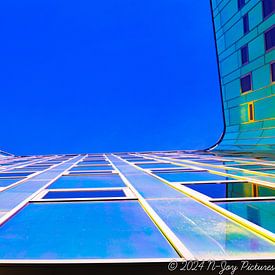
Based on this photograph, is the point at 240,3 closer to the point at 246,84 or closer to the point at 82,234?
the point at 246,84

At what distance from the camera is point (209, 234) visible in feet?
14.2

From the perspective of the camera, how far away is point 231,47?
93.7 ft

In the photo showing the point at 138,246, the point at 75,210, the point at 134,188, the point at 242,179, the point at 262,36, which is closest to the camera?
the point at 138,246

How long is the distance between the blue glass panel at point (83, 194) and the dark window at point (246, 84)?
20109 millimetres

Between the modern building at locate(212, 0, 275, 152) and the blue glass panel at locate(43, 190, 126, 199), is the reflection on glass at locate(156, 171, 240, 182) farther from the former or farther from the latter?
the modern building at locate(212, 0, 275, 152)

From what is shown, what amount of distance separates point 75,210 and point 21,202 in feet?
4.18

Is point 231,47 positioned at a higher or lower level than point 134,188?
higher

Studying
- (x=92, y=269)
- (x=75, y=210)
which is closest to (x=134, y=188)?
(x=75, y=210)

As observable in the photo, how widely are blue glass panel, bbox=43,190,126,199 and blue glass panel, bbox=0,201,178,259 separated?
1.06 metres

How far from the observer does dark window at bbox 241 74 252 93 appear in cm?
2534

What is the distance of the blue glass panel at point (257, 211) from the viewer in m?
4.80

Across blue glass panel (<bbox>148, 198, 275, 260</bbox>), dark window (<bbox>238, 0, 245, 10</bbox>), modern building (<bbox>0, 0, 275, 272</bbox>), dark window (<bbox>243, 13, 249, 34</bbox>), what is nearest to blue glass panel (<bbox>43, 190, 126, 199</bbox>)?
modern building (<bbox>0, 0, 275, 272</bbox>)

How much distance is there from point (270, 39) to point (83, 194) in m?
19.0

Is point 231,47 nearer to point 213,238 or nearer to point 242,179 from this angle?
point 242,179
